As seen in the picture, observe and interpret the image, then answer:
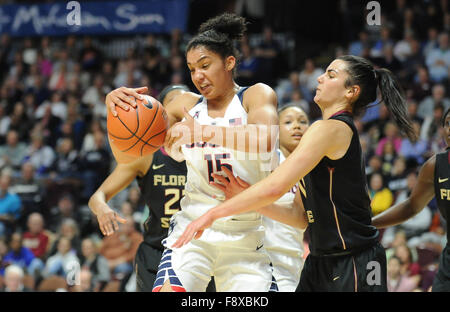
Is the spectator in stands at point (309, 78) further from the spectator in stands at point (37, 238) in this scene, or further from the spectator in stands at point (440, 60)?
the spectator in stands at point (37, 238)

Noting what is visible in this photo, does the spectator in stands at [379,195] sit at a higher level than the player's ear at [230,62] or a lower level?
lower

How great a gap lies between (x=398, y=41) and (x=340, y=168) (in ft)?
25.7

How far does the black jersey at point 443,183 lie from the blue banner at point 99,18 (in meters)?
8.80

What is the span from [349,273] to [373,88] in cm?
102

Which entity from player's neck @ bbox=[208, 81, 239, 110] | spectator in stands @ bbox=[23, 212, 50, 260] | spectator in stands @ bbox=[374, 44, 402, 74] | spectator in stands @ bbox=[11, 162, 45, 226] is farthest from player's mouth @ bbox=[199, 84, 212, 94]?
spectator in stands @ bbox=[374, 44, 402, 74]

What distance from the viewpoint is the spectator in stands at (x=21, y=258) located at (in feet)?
26.3

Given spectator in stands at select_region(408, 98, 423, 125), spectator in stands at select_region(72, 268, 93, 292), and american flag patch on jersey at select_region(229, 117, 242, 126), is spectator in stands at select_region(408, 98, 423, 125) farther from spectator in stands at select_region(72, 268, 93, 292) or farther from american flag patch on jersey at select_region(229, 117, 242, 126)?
american flag patch on jersey at select_region(229, 117, 242, 126)

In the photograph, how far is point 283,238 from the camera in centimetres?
447

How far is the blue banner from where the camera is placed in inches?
482

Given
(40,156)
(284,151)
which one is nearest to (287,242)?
(284,151)

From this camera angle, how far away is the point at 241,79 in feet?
34.8

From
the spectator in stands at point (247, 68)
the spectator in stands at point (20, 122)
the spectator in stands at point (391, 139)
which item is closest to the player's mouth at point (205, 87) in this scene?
the spectator in stands at point (391, 139)

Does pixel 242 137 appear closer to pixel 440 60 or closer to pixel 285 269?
pixel 285 269
